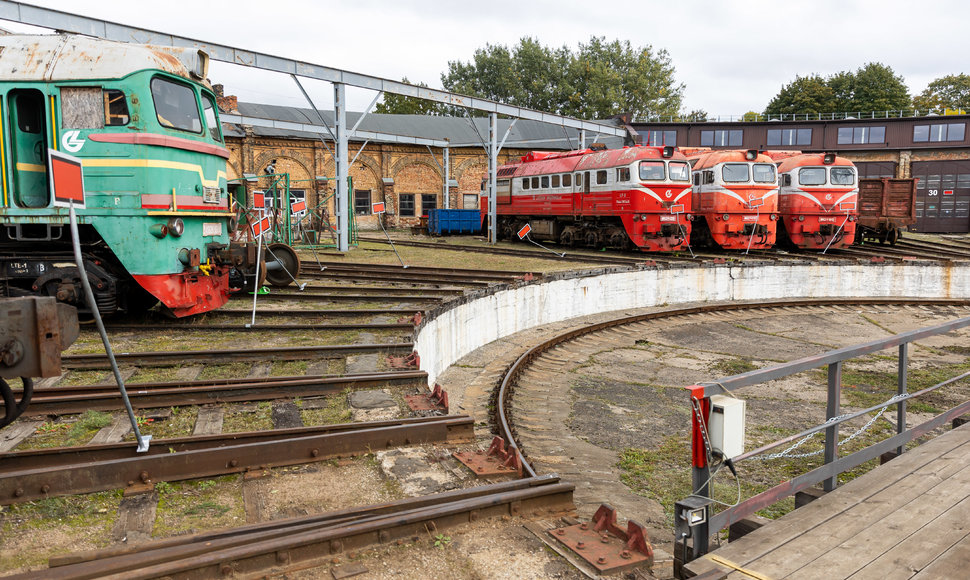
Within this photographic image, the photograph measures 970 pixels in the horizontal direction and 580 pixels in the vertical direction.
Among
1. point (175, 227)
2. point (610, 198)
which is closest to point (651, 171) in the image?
point (610, 198)

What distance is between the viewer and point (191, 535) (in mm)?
3330

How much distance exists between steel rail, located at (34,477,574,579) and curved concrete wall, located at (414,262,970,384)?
4410 millimetres

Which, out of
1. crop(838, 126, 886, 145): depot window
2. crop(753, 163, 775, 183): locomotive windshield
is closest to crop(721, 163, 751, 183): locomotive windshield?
crop(753, 163, 775, 183): locomotive windshield

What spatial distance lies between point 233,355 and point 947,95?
7607 cm

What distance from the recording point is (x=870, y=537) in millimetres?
3314

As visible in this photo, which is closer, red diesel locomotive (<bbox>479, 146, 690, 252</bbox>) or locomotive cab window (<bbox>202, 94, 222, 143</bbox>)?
locomotive cab window (<bbox>202, 94, 222, 143</bbox>)

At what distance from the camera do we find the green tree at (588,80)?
2269 inches

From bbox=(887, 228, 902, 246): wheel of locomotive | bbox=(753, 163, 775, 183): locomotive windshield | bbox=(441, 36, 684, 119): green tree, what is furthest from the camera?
bbox=(441, 36, 684, 119): green tree

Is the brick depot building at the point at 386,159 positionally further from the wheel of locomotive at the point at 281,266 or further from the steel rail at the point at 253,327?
the steel rail at the point at 253,327

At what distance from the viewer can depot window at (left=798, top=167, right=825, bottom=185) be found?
2091 centimetres

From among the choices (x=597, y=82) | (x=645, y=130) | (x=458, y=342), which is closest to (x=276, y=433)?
(x=458, y=342)

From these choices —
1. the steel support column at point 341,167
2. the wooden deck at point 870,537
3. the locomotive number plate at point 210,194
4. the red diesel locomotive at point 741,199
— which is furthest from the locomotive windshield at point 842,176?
the locomotive number plate at point 210,194

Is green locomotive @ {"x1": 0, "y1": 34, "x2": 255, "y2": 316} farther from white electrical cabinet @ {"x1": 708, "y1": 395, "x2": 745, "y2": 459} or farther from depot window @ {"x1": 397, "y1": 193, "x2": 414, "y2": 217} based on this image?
depot window @ {"x1": 397, "y1": 193, "x2": 414, "y2": 217}

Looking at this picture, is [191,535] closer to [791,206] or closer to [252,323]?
[252,323]
